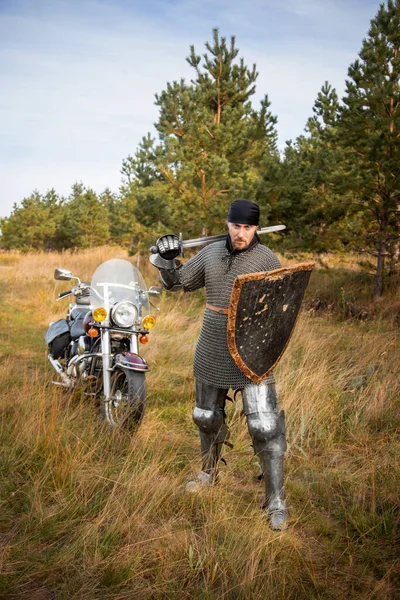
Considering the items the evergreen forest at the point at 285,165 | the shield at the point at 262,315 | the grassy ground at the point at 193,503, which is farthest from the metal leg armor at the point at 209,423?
the evergreen forest at the point at 285,165

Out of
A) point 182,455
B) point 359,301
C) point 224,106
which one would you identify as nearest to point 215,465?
point 182,455

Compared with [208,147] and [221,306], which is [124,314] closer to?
[221,306]

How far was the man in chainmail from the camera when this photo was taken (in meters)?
2.73

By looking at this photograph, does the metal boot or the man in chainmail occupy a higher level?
the man in chainmail

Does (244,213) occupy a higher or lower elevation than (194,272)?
higher

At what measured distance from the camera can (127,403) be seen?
3.42m

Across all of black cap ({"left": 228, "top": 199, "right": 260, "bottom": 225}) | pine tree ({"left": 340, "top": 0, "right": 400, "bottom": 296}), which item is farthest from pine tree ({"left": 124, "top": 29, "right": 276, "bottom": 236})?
black cap ({"left": 228, "top": 199, "right": 260, "bottom": 225})

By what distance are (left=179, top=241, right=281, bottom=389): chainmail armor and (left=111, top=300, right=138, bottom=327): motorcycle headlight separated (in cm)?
93

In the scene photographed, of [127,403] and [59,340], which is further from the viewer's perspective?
[59,340]

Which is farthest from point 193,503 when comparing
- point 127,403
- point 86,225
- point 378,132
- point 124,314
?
point 86,225

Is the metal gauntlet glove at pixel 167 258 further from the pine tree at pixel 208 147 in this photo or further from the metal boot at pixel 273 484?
the pine tree at pixel 208 147

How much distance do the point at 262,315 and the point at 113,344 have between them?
5.46 feet

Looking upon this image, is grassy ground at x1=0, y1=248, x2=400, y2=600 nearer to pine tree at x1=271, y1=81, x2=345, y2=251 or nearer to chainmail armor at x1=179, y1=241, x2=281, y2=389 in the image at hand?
chainmail armor at x1=179, y1=241, x2=281, y2=389

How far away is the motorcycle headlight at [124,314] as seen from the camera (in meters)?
3.72
